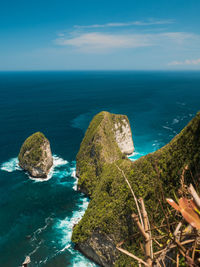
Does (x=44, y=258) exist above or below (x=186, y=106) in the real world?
below

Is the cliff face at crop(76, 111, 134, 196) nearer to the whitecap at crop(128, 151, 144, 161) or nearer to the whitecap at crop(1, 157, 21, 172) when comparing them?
the whitecap at crop(128, 151, 144, 161)

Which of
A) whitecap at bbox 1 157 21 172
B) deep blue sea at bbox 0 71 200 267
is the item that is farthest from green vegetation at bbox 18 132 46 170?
deep blue sea at bbox 0 71 200 267

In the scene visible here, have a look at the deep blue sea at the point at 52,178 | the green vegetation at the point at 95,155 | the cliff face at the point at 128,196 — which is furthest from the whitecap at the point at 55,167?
the cliff face at the point at 128,196

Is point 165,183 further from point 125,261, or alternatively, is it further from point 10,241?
point 10,241

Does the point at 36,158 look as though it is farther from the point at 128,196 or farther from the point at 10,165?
the point at 128,196

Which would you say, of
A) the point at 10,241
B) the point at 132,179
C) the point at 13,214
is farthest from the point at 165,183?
the point at 13,214

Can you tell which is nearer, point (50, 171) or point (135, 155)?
point (50, 171)

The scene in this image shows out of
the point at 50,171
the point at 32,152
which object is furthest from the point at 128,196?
the point at 32,152
